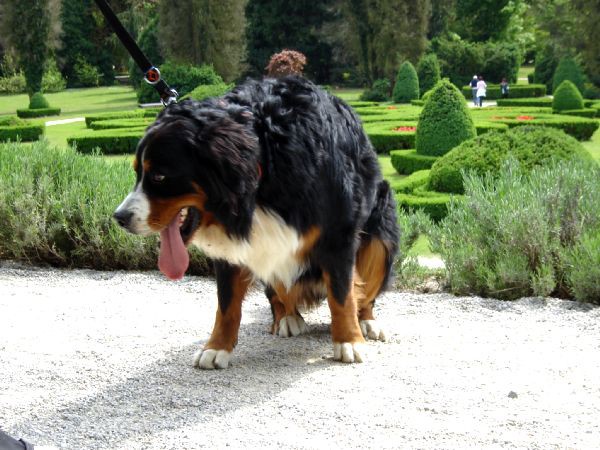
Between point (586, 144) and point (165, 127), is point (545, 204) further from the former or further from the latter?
point (586, 144)

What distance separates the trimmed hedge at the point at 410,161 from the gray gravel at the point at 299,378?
7967 mm

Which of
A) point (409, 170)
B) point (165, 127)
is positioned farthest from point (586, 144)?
point (165, 127)

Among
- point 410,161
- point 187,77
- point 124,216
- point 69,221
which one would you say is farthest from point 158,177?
point 187,77

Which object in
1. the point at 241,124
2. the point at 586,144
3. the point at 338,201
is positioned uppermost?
the point at 241,124

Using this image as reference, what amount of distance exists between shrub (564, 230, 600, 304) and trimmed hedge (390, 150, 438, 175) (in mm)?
7898

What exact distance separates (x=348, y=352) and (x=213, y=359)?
694 millimetres

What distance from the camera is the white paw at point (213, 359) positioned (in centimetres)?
420

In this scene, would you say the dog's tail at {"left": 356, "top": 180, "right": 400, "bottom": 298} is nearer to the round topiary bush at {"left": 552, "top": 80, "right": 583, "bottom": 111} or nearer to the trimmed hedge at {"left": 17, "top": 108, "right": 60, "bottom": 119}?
the round topiary bush at {"left": 552, "top": 80, "right": 583, "bottom": 111}

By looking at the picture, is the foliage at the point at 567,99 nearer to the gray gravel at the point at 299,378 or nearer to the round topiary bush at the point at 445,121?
the round topiary bush at the point at 445,121

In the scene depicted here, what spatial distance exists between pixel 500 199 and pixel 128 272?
2.95m

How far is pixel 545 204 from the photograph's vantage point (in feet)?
19.3

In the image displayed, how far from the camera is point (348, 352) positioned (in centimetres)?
427

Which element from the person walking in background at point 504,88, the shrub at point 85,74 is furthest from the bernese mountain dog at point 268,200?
the shrub at point 85,74

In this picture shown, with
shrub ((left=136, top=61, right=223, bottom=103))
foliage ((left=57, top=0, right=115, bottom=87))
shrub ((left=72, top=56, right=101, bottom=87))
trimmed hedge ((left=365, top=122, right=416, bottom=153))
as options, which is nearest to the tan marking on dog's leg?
trimmed hedge ((left=365, top=122, right=416, bottom=153))
